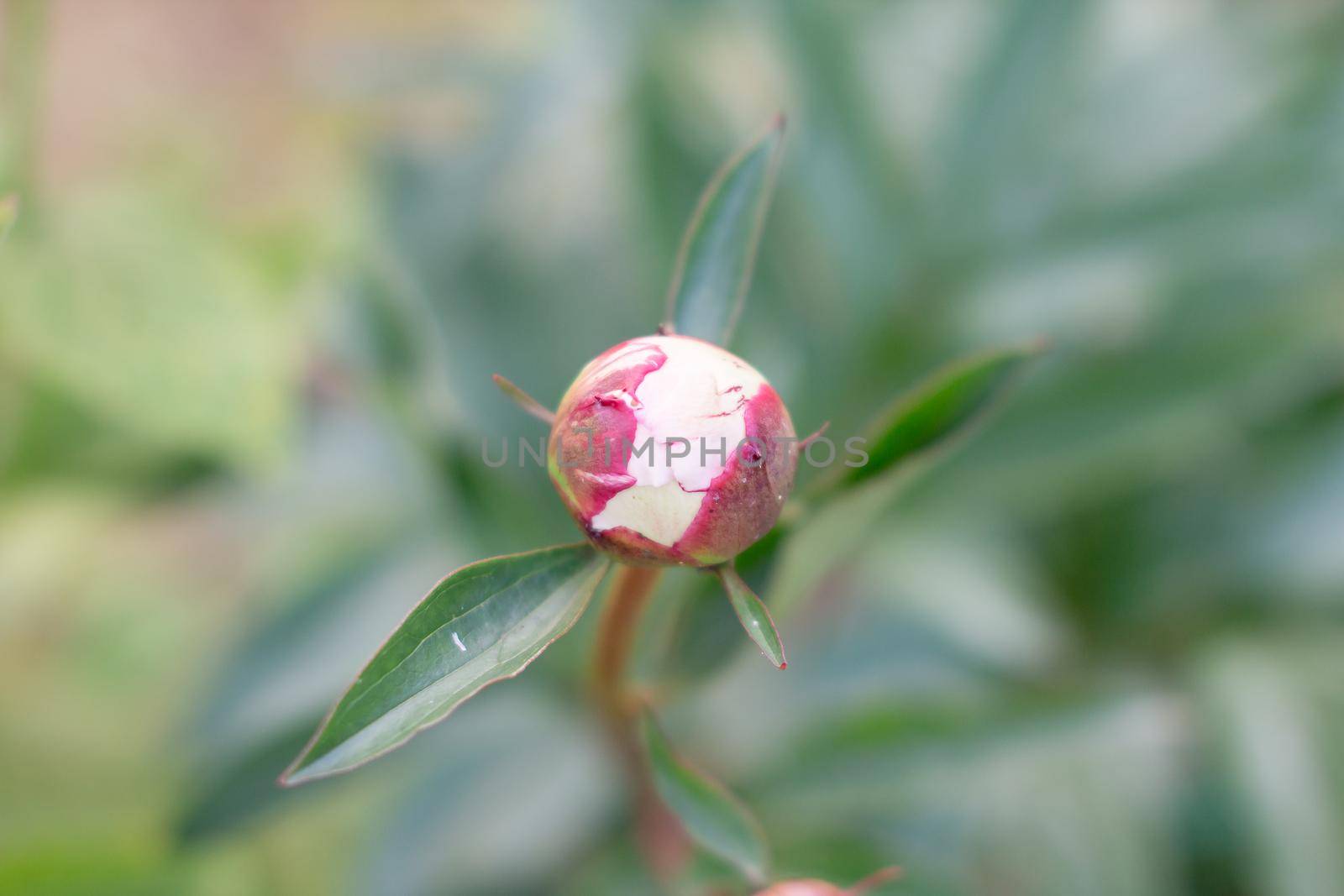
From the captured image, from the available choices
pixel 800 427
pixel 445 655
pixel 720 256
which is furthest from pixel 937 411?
pixel 800 427

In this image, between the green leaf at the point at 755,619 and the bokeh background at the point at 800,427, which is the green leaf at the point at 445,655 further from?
the bokeh background at the point at 800,427

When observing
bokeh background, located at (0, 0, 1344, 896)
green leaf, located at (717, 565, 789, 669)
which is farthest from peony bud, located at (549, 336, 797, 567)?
bokeh background, located at (0, 0, 1344, 896)

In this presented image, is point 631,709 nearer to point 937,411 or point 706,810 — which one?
point 706,810

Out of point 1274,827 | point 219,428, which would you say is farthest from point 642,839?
point 1274,827

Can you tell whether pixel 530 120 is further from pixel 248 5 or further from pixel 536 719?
pixel 248 5

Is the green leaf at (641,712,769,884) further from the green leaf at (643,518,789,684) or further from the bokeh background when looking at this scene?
the bokeh background
